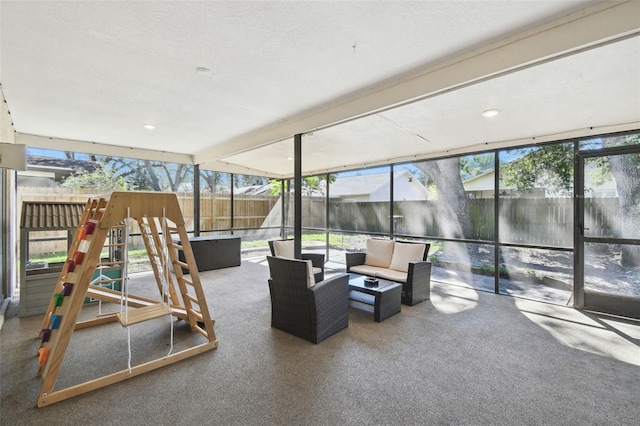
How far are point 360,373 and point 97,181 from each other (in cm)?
668

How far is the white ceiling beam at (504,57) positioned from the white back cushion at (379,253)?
8.03ft

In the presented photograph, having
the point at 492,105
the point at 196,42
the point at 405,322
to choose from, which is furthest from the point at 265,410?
the point at 492,105

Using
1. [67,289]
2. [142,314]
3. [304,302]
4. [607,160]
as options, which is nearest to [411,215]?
[607,160]

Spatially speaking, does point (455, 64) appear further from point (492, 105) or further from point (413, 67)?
point (492, 105)

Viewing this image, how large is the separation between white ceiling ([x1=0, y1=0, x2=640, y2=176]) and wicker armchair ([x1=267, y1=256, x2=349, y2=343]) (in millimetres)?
2060

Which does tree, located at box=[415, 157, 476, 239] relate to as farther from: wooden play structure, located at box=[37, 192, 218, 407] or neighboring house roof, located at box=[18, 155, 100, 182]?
neighboring house roof, located at box=[18, 155, 100, 182]

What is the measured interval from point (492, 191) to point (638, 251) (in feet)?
6.39

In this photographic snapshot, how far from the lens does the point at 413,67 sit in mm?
2768

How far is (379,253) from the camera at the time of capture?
5129 millimetres

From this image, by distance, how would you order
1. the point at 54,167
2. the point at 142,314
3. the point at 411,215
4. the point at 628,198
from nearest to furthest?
the point at 142,314 < the point at 628,198 < the point at 54,167 < the point at 411,215

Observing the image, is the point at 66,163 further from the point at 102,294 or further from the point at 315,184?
the point at 315,184

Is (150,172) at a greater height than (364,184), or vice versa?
(150,172)

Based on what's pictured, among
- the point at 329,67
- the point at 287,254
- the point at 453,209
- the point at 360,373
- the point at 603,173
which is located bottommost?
the point at 360,373

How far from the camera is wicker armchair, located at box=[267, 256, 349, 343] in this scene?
3.07 metres
